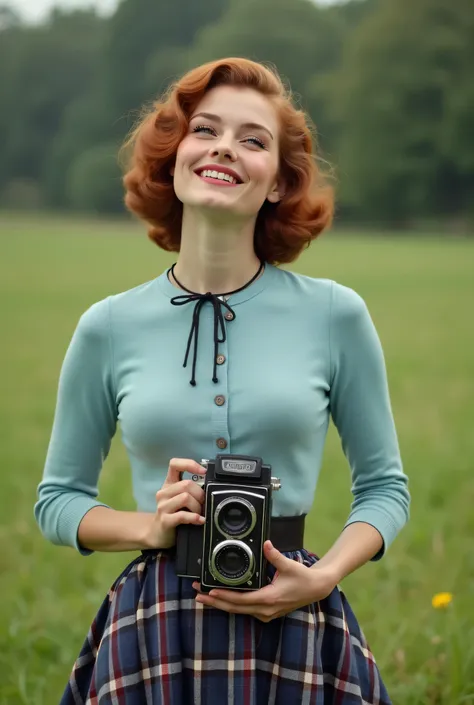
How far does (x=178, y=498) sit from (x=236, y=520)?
4.1 inches

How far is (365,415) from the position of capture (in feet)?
5.89

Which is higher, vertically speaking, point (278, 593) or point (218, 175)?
point (218, 175)

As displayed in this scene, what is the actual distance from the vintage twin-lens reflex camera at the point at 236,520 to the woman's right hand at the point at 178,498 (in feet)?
0.07

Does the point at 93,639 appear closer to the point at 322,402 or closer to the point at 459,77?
the point at 322,402

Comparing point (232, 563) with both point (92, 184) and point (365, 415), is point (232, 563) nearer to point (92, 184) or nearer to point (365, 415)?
point (365, 415)

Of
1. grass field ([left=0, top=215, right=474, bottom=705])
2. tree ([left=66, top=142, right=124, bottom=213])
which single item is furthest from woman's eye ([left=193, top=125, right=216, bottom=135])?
tree ([left=66, top=142, right=124, bottom=213])

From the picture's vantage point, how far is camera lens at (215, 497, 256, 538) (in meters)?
1.54

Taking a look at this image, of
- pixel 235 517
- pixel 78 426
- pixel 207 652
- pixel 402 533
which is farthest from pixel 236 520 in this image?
pixel 402 533

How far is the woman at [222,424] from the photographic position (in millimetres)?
1671

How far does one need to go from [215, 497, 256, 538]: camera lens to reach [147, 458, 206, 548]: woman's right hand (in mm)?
37

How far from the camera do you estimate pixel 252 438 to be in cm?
169

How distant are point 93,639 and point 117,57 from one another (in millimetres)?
22732

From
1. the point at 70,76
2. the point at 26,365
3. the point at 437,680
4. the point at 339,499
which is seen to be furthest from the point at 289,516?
the point at 70,76

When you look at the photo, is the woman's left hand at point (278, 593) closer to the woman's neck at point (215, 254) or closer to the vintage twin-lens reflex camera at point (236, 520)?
the vintage twin-lens reflex camera at point (236, 520)
